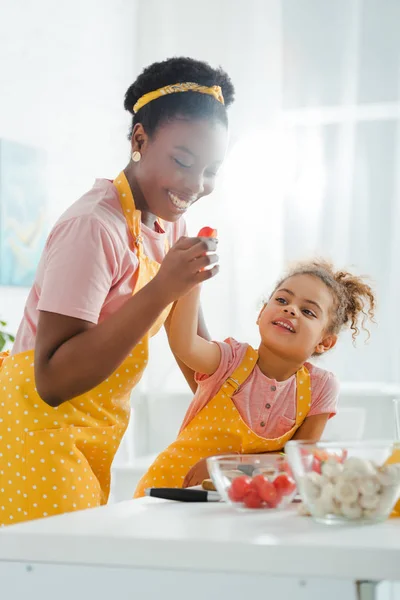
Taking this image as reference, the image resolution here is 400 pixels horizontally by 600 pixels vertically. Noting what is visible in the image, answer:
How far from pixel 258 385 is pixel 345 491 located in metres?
0.87

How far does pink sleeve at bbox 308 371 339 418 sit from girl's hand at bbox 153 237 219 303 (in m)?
0.65

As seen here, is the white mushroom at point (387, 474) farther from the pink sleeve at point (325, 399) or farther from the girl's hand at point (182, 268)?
the pink sleeve at point (325, 399)

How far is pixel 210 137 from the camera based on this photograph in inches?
55.4

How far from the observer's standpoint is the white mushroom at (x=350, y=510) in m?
0.91

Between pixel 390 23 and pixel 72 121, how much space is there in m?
1.44

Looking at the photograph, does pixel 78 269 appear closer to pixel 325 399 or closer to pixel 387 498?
pixel 387 498

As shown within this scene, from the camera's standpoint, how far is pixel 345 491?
2.98 feet

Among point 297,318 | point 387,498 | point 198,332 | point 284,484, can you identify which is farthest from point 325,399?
point 387,498

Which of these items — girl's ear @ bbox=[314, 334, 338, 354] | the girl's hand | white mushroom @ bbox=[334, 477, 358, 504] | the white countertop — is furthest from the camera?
girl's ear @ bbox=[314, 334, 338, 354]

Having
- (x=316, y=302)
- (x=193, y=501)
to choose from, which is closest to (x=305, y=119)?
(x=316, y=302)

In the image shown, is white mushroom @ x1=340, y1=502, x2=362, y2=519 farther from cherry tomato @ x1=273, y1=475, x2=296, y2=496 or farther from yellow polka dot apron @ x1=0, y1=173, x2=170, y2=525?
yellow polka dot apron @ x1=0, y1=173, x2=170, y2=525

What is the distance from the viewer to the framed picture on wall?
314 centimetres

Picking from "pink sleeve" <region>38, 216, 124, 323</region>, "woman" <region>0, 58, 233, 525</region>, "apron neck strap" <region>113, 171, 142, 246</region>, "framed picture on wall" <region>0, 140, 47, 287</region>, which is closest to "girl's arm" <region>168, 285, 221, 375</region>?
"woman" <region>0, 58, 233, 525</region>

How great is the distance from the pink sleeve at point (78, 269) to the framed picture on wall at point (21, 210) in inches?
74.2
